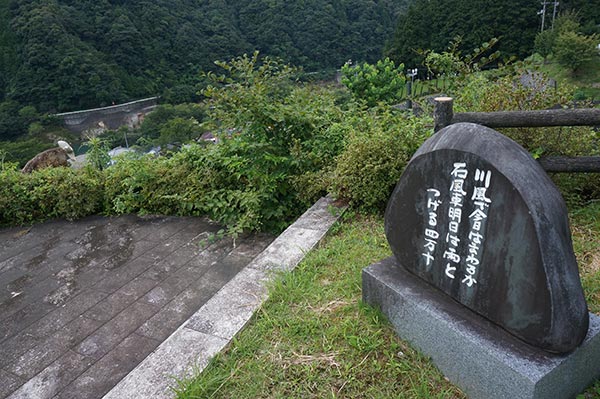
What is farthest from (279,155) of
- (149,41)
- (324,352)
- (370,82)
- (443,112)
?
(149,41)

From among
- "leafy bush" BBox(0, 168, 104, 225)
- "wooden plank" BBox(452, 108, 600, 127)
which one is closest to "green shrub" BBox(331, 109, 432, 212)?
"wooden plank" BBox(452, 108, 600, 127)

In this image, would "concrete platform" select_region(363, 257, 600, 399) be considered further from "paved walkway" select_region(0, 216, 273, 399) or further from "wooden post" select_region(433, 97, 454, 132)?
"paved walkway" select_region(0, 216, 273, 399)

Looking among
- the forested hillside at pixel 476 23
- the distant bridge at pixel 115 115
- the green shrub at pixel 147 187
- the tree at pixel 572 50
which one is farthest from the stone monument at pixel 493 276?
the distant bridge at pixel 115 115

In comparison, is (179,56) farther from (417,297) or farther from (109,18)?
(417,297)

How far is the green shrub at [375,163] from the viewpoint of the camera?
11.6 ft

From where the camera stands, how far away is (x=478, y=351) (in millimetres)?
1650

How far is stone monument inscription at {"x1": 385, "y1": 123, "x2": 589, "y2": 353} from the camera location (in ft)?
4.87

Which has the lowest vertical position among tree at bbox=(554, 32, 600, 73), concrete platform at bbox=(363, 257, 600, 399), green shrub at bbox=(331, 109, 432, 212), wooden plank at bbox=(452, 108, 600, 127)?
concrete platform at bbox=(363, 257, 600, 399)

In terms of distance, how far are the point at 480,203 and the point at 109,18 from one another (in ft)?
117

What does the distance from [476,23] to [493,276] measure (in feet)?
102

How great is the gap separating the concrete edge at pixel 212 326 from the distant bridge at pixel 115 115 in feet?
97.6

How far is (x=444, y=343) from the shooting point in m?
1.82

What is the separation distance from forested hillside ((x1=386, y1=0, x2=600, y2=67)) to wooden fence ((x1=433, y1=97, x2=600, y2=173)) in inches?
1023

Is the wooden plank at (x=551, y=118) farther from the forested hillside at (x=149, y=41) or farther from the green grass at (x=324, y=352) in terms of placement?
the forested hillside at (x=149, y=41)
